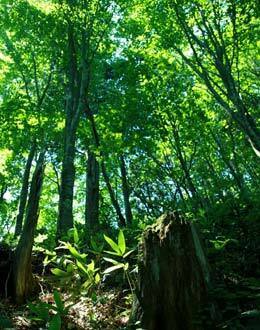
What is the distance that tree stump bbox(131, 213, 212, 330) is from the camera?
10.8 feet

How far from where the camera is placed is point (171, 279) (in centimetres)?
338

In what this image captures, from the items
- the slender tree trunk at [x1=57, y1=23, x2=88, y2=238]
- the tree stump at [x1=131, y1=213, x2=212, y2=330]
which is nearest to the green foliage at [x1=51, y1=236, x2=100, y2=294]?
the tree stump at [x1=131, y1=213, x2=212, y2=330]

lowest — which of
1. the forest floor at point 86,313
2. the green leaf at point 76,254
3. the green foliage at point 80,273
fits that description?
the forest floor at point 86,313

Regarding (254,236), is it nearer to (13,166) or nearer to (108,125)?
(108,125)

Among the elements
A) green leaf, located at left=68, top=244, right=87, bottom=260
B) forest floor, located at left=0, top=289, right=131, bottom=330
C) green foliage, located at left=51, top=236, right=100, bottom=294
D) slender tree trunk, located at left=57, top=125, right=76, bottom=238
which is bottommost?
forest floor, located at left=0, top=289, right=131, bottom=330

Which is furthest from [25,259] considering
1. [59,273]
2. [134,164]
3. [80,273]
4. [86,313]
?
[134,164]

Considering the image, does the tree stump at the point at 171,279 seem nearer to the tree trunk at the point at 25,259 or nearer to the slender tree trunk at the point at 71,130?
the tree trunk at the point at 25,259

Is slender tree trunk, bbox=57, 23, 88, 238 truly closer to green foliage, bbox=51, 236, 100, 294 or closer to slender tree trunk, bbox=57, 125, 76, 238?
slender tree trunk, bbox=57, 125, 76, 238

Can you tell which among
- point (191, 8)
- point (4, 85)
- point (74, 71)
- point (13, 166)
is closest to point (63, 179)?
point (74, 71)

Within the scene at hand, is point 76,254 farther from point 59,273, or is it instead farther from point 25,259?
point 25,259

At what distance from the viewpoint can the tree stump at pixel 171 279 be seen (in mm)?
3279

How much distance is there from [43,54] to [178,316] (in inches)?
592

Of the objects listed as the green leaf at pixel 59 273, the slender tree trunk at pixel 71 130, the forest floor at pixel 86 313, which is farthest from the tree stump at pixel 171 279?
the slender tree trunk at pixel 71 130

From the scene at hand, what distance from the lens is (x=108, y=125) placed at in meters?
12.4
